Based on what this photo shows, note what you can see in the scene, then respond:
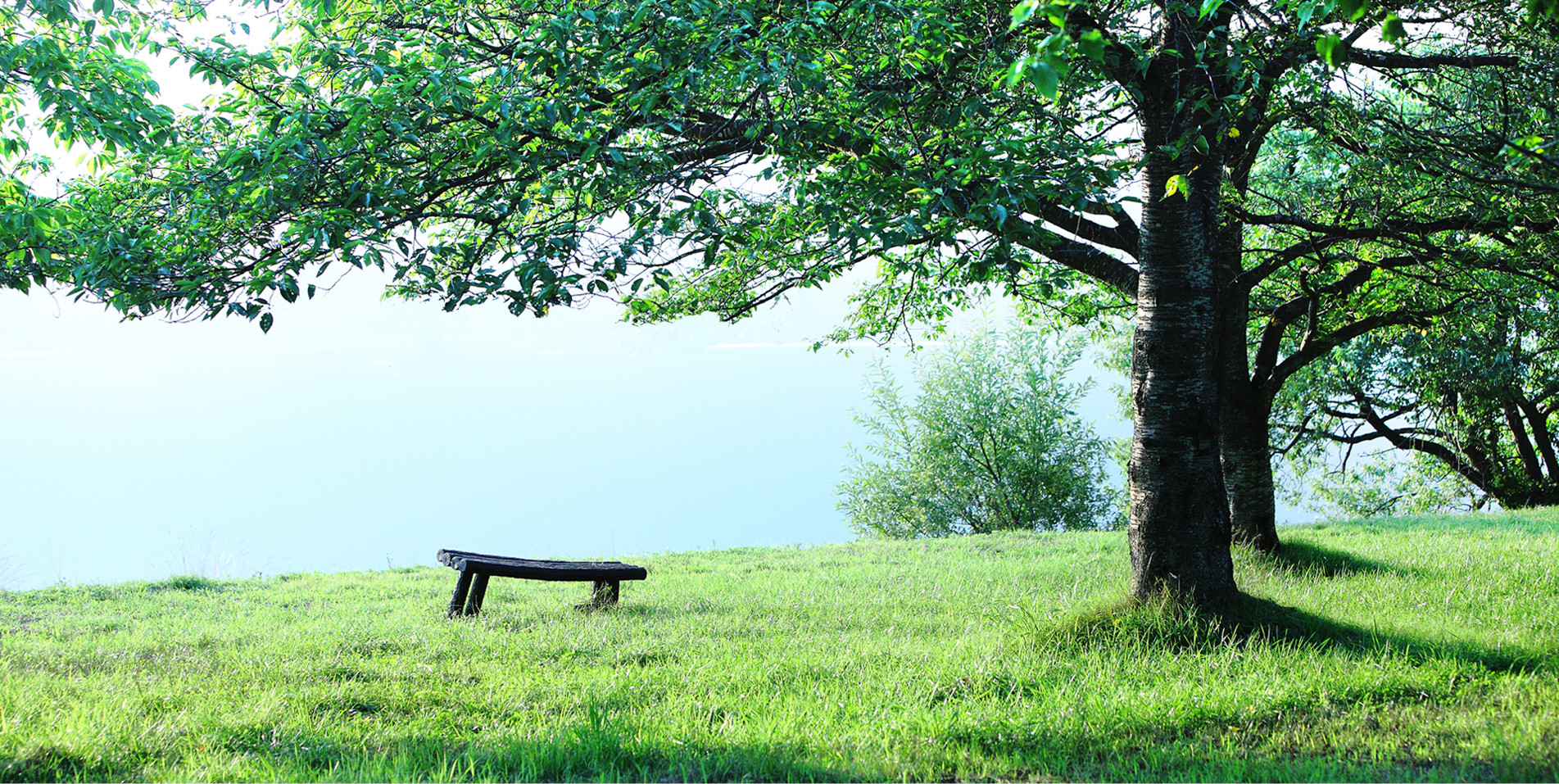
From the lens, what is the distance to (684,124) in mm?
7988

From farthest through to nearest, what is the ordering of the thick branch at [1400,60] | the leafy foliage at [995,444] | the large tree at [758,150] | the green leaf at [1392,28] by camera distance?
the leafy foliage at [995,444] < the thick branch at [1400,60] < the large tree at [758,150] < the green leaf at [1392,28]

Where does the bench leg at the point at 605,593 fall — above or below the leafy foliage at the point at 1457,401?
below

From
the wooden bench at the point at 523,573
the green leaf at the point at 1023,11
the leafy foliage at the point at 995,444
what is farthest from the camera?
the leafy foliage at the point at 995,444

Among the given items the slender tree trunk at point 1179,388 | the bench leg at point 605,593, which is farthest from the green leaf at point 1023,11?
the bench leg at point 605,593

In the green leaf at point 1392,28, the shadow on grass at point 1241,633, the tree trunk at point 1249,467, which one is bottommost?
the shadow on grass at point 1241,633

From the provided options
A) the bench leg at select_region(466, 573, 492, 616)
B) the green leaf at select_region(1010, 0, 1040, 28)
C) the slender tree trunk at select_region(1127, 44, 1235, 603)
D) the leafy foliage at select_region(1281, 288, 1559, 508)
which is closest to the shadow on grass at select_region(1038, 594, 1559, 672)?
the slender tree trunk at select_region(1127, 44, 1235, 603)

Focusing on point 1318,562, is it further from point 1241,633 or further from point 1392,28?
point 1392,28

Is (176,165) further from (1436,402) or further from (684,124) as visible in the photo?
(1436,402)

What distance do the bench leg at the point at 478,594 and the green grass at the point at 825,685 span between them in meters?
0.28

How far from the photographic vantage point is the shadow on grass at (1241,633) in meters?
6.10

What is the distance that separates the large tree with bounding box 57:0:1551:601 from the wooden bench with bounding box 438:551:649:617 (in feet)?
9.27

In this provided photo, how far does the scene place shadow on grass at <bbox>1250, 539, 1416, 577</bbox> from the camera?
9523 millimetres

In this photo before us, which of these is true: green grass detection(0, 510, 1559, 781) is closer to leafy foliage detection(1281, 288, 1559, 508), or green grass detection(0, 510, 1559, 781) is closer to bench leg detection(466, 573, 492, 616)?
bench leg detection(466, 573, 492, 616)

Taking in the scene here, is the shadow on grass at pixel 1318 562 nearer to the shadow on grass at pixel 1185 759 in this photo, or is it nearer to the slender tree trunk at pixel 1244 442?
the slender tree trunk at pixel 1244 442
